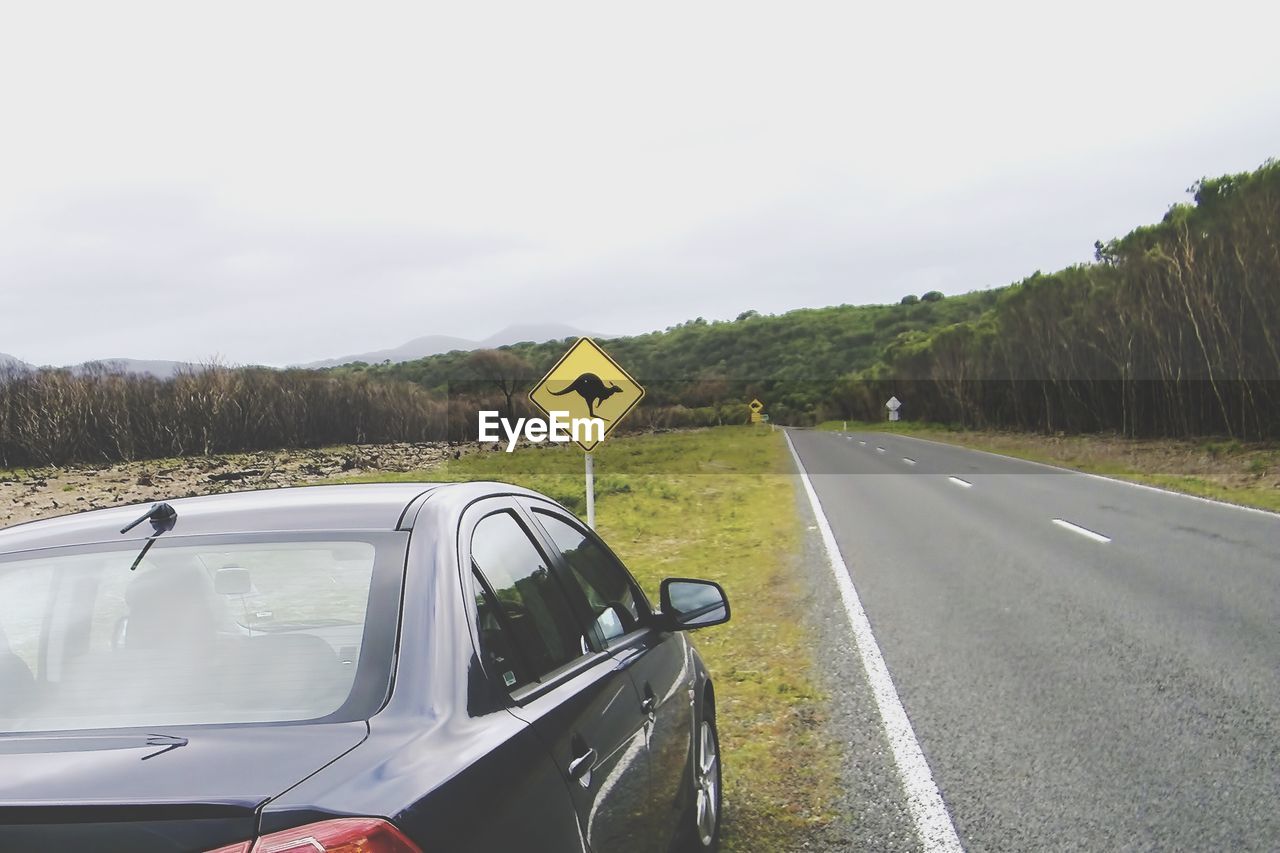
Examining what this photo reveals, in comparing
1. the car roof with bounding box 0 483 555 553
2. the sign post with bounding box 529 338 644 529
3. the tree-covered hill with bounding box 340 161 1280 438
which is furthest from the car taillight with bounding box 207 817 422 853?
the tree-covered hill with bounding box 340 161 1280 438

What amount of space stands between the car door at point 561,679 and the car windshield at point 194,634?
11.4 inches

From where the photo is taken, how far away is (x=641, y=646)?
3.76 metres

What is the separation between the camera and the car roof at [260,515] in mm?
2656

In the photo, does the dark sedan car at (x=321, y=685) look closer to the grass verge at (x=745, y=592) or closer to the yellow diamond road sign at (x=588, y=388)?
the grass verge at (x=745, y=592)

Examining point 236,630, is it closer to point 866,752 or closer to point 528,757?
point 528,757

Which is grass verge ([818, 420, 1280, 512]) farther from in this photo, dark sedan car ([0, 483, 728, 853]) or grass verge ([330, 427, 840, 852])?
dark sedan car ([0, 483, 728, 853])

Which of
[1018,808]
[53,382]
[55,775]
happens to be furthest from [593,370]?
[53,382]

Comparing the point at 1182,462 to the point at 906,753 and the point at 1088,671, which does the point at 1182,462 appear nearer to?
the point at 1088,671

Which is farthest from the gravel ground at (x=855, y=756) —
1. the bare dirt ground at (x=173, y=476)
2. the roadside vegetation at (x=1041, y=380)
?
the bare dirt ground at (x=173, y=476)

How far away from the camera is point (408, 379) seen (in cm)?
5006

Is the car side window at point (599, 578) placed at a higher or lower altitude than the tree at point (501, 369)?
lower

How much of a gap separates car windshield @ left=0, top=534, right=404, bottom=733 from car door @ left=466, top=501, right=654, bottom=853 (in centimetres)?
29

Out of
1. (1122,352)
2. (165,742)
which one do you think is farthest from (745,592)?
(1122,352)

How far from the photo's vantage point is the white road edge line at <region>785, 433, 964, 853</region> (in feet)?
15.2
